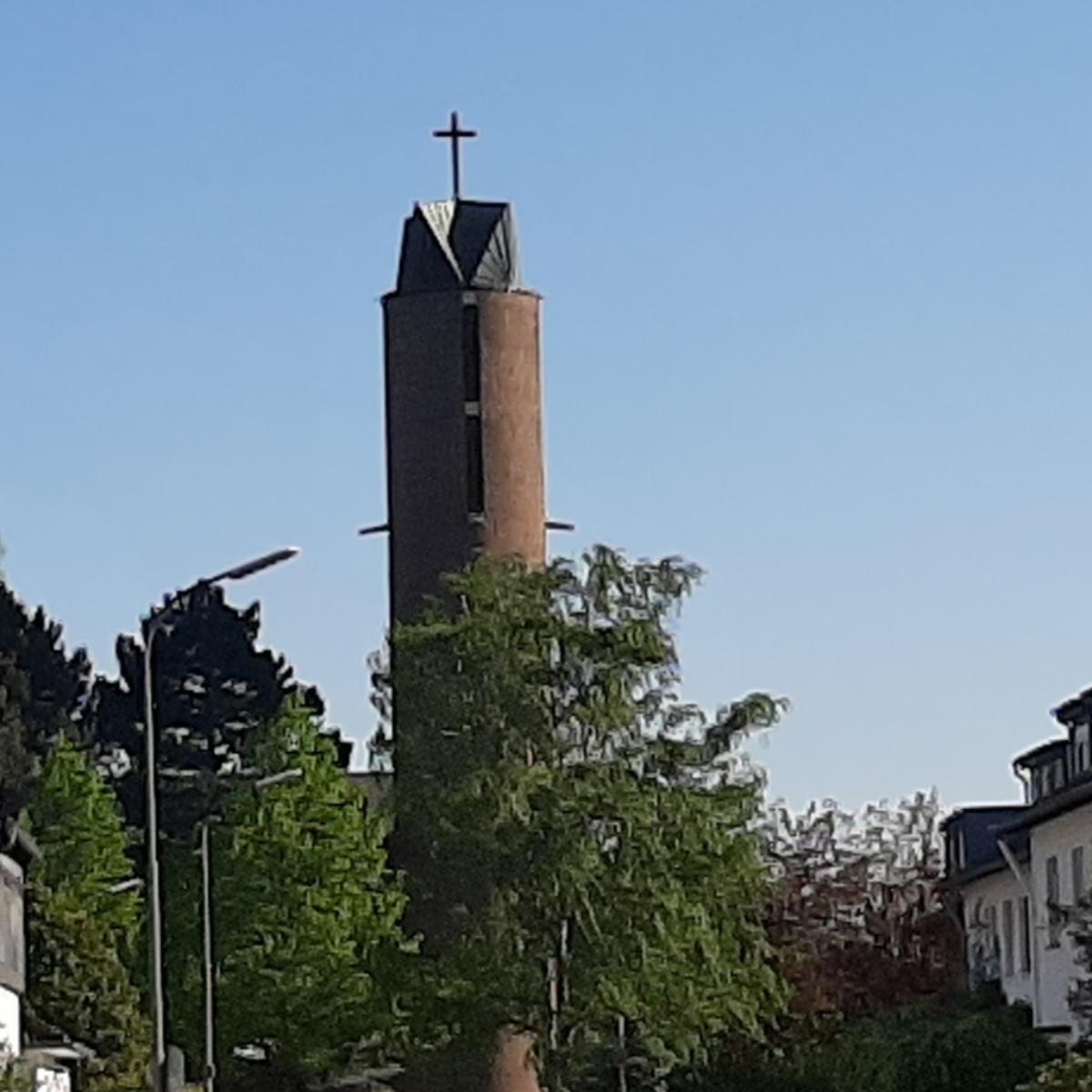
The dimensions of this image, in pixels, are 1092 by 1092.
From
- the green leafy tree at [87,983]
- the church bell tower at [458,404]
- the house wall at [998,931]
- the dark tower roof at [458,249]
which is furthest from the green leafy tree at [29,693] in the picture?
the house wall at [998,931]

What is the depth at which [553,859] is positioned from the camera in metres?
56.0

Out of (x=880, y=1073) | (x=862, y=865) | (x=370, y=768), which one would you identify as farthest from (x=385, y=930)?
(x=862, y=865)

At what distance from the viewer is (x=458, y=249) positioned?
70312mm

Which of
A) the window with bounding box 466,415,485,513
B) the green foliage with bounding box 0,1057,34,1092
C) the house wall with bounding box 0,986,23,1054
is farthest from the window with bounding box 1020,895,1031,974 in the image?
the green foliage with bounding box 0,1057,34,1092

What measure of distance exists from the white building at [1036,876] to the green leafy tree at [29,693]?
21299 mm

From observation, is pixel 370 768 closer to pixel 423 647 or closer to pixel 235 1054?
pixel 423 647

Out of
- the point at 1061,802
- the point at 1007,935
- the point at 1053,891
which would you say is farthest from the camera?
the point at 1007,935

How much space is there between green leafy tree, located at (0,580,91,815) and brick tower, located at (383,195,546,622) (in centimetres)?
941

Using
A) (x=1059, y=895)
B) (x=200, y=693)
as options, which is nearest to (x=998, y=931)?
(x=1059, y=895)

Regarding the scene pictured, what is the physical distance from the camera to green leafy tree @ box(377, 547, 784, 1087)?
2206 inches

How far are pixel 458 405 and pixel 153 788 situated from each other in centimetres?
3983

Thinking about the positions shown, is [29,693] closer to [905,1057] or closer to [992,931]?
[992,931]

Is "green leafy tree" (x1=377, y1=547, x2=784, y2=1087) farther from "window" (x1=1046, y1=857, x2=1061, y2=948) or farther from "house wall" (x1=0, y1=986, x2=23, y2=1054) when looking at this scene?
"house wall" (x1=0, y1=986, x2=23, y2=1054)

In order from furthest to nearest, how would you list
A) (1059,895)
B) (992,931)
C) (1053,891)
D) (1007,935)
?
1. (992,931)
2. (1007,935)
3. (1053,891)
4. (1059,895)
